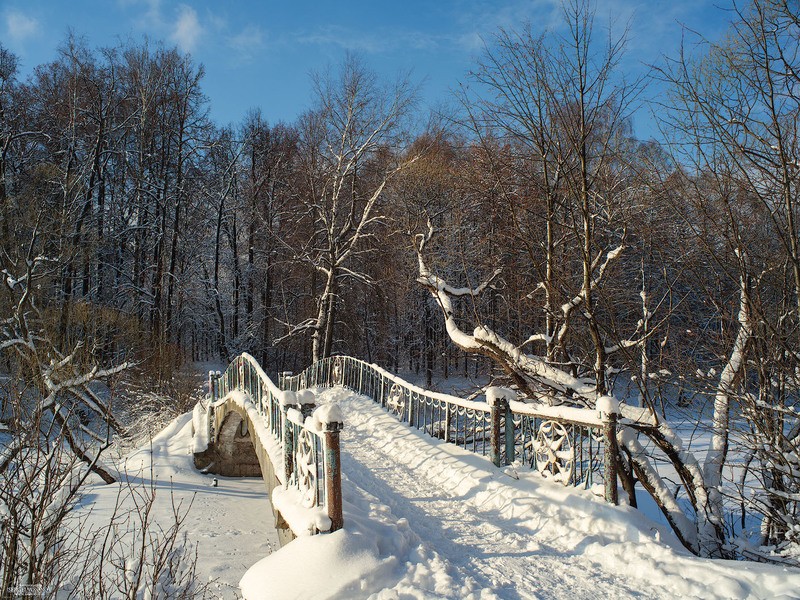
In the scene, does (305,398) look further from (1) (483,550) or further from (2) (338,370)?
(2) (338,370)

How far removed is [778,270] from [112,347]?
67.4 feet

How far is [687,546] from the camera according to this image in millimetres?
5172

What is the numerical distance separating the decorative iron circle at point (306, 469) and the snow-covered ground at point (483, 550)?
372 mm

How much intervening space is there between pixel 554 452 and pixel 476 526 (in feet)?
3.87

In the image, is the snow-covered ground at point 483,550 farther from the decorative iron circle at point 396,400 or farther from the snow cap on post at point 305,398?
the decorative iron circle at point 396,400

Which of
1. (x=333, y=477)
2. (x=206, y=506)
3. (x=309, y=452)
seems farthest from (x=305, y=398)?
(x=206, y=506)

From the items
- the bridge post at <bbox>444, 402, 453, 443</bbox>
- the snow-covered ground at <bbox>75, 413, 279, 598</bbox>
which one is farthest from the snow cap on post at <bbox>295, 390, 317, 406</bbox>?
the bridge post at <bbox>444, 402, 453, 443</bbox>

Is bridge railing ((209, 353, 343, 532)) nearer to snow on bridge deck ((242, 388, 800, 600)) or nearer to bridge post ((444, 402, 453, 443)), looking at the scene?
snow on bridge deck ((242, 388, 800, 600))

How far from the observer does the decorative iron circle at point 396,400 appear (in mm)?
10184

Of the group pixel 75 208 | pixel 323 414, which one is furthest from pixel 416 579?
pixel 75 208

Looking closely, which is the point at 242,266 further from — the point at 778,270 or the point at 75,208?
the point at 778,270

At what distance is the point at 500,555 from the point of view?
4.50 m

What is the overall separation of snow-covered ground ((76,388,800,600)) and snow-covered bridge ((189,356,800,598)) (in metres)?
0.01

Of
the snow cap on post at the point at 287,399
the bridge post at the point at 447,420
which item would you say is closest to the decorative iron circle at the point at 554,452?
the bridge post at the point at 447,420
